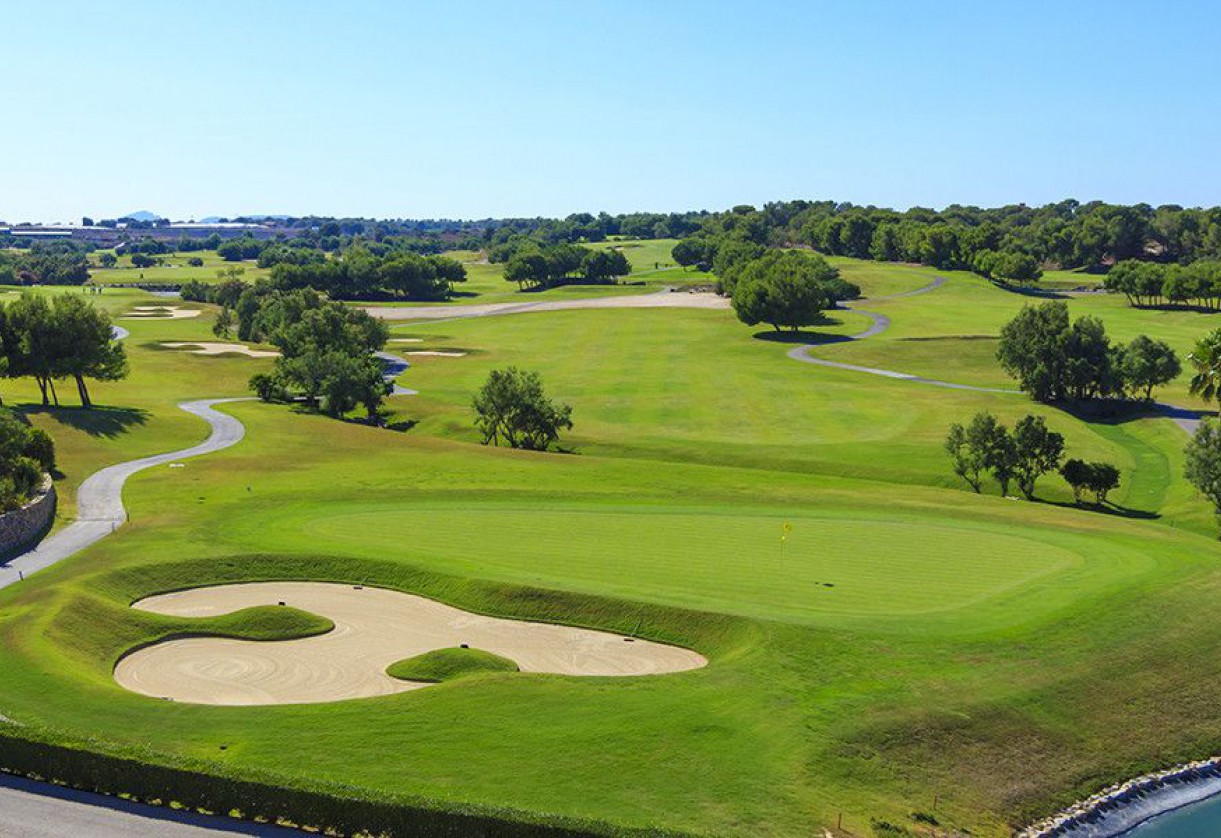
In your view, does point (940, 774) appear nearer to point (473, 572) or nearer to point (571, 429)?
point (473, 572)

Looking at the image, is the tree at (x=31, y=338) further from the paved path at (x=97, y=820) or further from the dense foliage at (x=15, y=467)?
the paved path at (x=97, y=820)

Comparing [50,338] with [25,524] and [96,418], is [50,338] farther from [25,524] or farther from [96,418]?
[25,524]

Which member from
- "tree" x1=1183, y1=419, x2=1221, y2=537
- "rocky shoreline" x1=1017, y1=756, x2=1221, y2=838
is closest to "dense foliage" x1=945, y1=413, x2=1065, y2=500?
"tree" x1=1183, y1=419, x2=1221, y2=537

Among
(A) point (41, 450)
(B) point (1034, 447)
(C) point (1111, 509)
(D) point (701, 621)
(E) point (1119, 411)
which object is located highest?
(B) point (1034, 447)

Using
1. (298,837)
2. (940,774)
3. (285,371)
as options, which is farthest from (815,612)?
(285,371)

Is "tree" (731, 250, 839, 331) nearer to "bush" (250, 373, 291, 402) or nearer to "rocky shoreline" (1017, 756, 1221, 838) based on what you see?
"bush" (250, 373, 291, 402)

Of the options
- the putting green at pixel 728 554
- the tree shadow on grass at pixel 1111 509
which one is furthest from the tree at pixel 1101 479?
the putting green at pixel 728 554

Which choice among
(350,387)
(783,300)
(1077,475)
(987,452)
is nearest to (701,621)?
(987,452)
